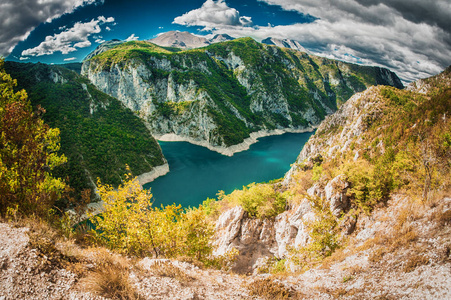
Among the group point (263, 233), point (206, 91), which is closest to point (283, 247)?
point (263, 233)

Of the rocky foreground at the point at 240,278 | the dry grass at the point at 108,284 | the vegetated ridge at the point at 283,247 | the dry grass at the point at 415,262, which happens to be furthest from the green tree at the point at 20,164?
the dry grass at the point at 415,262

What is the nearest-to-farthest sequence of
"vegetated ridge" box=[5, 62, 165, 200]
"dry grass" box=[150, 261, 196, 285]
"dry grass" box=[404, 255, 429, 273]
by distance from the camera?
"dry grass" box=[404, 255, 429, 273]
"dry grass" box=[150, 261, 196, 285]
"vegetated ridge" box=[5, 62, 165, 200]

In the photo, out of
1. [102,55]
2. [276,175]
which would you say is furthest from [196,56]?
[276,175]

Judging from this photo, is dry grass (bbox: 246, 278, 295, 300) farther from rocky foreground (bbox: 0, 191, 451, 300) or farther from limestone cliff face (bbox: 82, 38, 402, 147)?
limestone cliff face (bbox: 82, 38, 402, 147)

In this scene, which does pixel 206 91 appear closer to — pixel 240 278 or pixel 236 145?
pixel 236 145

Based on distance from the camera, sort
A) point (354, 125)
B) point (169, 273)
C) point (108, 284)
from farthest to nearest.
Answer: point (354, 125) < point (169, 273) < point (108, 284)

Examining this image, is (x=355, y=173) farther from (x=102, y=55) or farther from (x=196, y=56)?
(x=102, y=55)

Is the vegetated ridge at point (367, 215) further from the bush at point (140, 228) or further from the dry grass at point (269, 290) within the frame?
the bush at point (140, 228)

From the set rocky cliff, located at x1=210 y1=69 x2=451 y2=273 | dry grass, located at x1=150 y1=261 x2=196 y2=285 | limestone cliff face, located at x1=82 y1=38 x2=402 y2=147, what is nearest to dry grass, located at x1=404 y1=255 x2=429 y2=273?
rocky cliff, located at x1=210 y1=69 x2=451 y2=273
